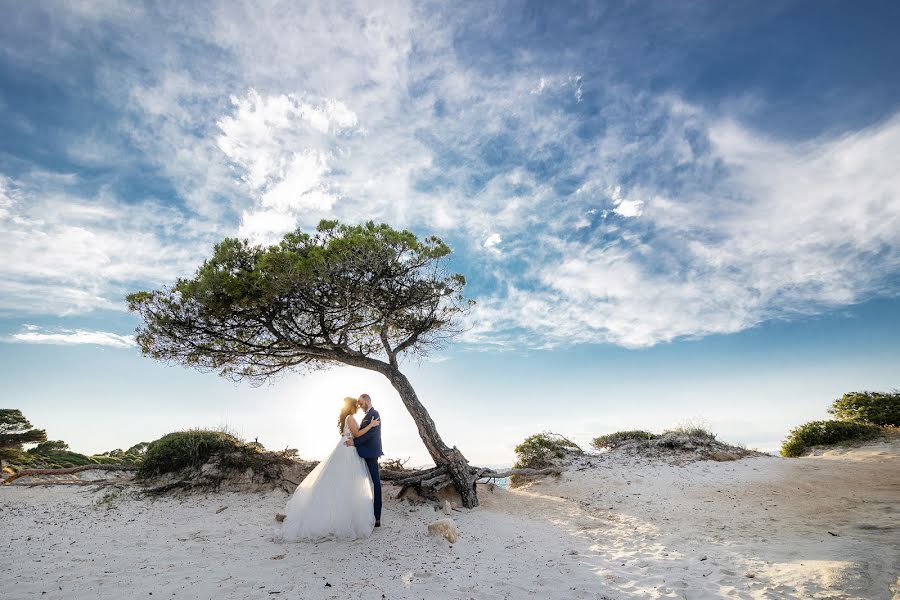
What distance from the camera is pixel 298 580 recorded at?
5.51m

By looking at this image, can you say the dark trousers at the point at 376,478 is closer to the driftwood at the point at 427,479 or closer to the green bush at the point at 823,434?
the driftwood at the point at 427,479

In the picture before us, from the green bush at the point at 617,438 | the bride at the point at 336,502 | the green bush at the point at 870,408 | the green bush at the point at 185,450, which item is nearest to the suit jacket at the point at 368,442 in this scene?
the bride at the point at 336,502

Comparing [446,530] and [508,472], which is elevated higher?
[508,472]

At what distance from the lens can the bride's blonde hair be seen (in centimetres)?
797

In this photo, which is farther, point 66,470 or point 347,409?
point 66,470

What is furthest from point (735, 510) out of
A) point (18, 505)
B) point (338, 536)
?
point (18, 505)

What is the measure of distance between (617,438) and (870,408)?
998 centimetres

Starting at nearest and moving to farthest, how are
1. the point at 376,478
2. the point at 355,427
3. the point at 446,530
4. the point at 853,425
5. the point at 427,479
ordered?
1. the point at 446,530
2. the point at 355,427
3. the point at 376,478
4. the point at 427,479
5. the point at 853,425

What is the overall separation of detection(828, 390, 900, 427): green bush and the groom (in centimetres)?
1847

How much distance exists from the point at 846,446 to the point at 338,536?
1768 centimetres

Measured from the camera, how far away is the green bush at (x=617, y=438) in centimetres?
1670

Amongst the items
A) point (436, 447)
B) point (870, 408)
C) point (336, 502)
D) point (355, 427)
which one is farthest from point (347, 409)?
point (870, 408)

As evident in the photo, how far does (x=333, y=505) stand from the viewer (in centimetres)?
730

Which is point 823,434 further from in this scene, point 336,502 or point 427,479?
point 336,502
